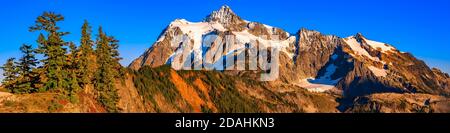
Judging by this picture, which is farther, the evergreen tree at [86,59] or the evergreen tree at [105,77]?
the evergreen tree at [105,77]

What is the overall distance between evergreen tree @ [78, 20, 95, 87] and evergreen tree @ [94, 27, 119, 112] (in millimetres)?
1787

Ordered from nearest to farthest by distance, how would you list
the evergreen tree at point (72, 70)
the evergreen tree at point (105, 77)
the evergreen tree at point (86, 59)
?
the evergreen tree at point (72, 70) < the evergreen tree at point (86, 59) < the evergreen tree at point (105, 77)

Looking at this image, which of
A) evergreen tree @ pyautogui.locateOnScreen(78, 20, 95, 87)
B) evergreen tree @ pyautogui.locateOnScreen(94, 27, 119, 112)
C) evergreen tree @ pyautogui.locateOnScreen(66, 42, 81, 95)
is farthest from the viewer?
evergreen tree @ pyautogui.locateOnScreen(94, 27, 119, 112)

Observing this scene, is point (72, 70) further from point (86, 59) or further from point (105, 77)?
point (105, 77)

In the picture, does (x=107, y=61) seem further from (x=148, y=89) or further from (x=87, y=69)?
(x=148, y=89)

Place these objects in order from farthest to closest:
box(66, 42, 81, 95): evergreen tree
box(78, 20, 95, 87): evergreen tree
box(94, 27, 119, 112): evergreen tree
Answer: box(94, 27, 119, 112): evergreen tree, box(78, 20, 95, 87): evergreen tree, box(66, 42, 81, 95): evergreen tree

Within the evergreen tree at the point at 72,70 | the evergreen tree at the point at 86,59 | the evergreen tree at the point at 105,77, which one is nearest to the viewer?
the evergreen tree at the point at 72,70

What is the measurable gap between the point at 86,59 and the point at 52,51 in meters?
12.4

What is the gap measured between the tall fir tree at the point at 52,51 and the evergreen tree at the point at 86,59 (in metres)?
6.47

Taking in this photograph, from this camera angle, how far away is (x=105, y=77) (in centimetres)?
11250

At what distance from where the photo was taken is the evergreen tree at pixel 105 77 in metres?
108

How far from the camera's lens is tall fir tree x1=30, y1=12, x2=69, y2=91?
89.5 m
